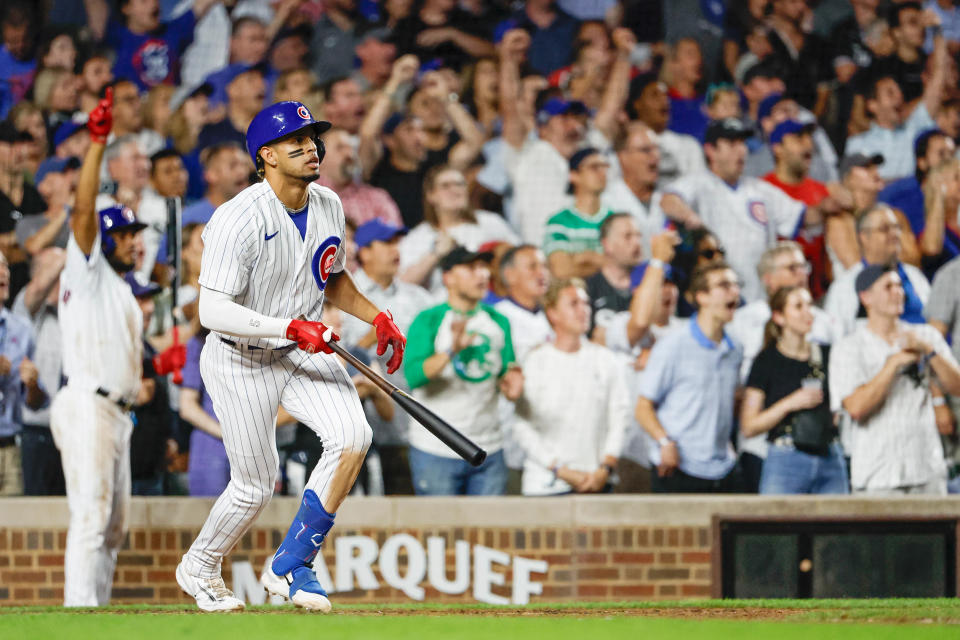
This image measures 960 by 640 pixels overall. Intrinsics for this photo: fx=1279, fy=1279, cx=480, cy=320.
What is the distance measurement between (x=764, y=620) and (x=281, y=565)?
5.07ft

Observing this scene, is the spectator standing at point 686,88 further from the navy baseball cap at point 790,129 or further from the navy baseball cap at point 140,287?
the navy baseball cap at point 140,287

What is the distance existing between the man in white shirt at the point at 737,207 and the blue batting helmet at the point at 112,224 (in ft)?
10.3

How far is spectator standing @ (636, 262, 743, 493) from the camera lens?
7.13 metres

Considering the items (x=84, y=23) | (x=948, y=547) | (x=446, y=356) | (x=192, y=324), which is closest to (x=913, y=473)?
(x=948, y=547)

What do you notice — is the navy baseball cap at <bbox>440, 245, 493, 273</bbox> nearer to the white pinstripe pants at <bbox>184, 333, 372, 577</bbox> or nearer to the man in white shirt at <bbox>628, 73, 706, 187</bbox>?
the man in white shirt at <bbox>628, 73, 706, 187</bbox>

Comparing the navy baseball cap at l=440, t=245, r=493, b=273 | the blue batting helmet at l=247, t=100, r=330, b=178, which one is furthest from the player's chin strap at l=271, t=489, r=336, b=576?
the navy baseball cap at l=440, t=245, r=493, b=273

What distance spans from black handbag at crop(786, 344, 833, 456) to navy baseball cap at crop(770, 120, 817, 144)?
1.73 metres

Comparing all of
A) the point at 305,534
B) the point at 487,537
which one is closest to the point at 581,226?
the point at 487,537

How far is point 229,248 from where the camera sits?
3.88m

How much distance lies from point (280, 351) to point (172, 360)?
2.78 metres

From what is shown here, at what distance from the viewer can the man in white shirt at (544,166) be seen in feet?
24.9

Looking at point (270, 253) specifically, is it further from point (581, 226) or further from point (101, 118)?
point (581, 226)

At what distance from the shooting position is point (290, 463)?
7164 millimetres

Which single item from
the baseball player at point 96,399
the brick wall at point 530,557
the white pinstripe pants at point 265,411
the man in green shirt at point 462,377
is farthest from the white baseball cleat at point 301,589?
the man in green shirt at point 462,377
